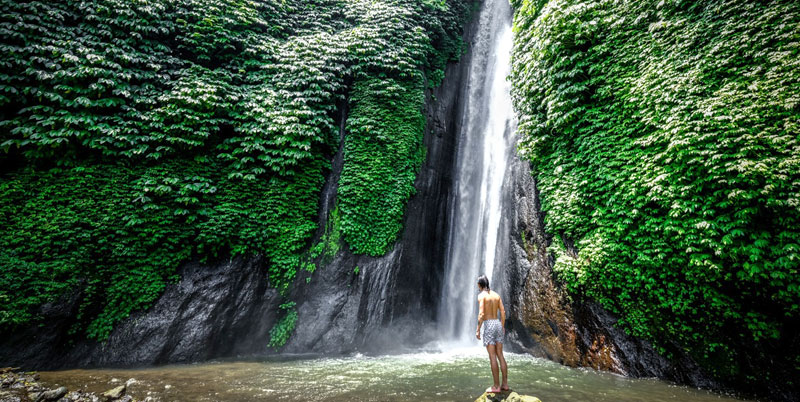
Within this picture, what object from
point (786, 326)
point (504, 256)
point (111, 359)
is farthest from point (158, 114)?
point (786, 326)

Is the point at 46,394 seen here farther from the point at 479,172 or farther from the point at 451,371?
the point at 479,172

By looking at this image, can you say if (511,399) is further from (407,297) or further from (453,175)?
(453,175)

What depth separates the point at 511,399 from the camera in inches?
146

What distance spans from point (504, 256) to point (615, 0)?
7463 mm

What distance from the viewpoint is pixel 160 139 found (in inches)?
327

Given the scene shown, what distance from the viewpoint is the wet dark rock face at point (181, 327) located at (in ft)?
21.9

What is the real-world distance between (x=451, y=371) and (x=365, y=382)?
1.92 meters

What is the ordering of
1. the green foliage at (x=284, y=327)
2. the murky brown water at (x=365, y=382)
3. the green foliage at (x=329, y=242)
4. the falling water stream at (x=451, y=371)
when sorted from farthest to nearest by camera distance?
the green foliage at (x=329, y=242), the green foliage at (x=284, y=327), the falling water stream at (x=451, y=371), the murky brown water at (x=365, y=382)

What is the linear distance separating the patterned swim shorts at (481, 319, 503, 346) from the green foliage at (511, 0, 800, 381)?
3535 mm

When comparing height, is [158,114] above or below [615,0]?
below

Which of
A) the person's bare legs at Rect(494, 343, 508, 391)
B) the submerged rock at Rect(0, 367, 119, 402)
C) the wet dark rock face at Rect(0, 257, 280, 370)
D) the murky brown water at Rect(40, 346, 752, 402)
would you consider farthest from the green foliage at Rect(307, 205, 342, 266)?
the person's bare legs at Rect(494, 343, 508, 391)

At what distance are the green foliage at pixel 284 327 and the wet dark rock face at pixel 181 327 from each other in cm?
20

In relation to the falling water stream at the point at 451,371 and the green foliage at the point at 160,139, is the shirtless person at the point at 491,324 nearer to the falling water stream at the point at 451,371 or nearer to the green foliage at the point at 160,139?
the falling water stream at the point at 451,371

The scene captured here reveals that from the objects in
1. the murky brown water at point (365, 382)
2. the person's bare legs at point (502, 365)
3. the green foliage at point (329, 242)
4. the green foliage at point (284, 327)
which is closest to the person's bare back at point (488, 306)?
the person's bare legs at point (502, 365)
